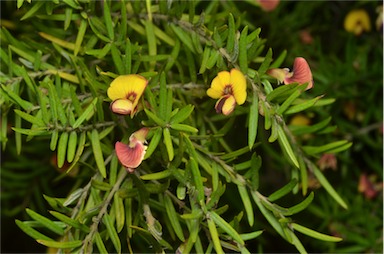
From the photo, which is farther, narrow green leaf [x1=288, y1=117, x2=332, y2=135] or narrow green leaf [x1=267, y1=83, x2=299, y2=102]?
narrow green leaf [x1=288, y1=117, x2=332, y2=135]

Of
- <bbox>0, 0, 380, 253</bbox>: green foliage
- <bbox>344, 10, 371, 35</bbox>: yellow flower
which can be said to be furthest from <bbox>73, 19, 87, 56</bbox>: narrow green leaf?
<bbox>344, 10, 371, 35</bbox>: yellow flower

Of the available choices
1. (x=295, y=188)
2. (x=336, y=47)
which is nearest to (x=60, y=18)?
(x=295, y=188)

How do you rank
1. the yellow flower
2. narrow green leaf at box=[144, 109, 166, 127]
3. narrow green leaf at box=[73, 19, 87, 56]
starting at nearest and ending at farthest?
narrow green leaf at box=[144, 109, 166, 127] → narrow green leaf at box=[73, 19, 87, 56] → the yellow flower

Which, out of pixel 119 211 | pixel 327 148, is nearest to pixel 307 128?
pixel 327 148

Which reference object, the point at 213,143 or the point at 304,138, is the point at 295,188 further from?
the point at 304,138

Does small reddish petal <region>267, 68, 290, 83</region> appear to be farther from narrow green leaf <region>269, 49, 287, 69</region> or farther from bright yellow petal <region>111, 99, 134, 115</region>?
bright yellow petal <region>111, 99, 134, 115</region>

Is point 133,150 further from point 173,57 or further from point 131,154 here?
point 173,57
